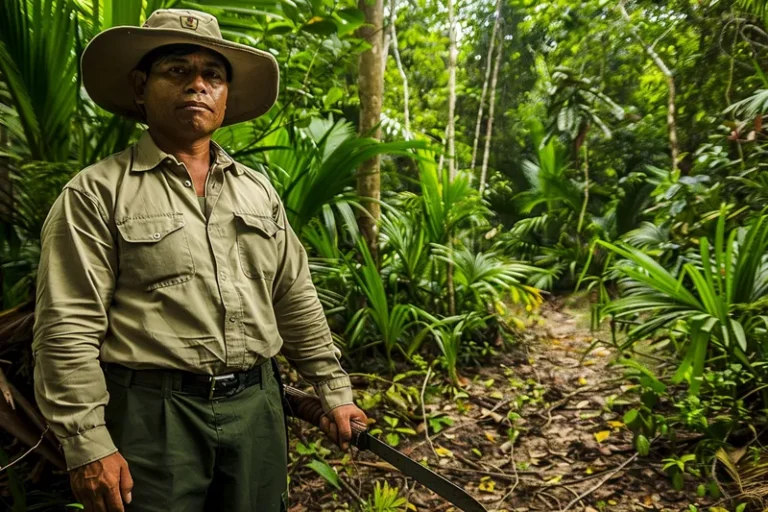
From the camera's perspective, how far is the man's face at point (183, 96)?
42.7 inches

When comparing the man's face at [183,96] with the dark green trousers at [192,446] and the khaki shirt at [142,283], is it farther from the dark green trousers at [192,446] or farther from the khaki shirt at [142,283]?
the dark green trousers at [192,446]

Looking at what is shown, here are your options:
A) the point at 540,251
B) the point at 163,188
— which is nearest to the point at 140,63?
the point at 163,188

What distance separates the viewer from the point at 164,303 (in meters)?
1.03

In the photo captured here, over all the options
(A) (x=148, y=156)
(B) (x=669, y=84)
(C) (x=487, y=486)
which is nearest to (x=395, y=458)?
(A) (x=148, y=156)

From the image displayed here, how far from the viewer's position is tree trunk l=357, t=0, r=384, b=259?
112 inches

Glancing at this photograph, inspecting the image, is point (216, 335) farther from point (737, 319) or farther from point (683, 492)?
point (737, 319)

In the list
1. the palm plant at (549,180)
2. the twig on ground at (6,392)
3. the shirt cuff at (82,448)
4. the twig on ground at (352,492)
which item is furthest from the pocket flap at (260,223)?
the palm plant at (549,180)

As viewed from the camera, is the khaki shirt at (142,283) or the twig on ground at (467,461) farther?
the twig on ground at (467,461)

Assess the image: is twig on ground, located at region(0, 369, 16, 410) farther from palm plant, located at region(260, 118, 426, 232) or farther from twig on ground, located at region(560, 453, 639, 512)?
twig on ground, located at region(560, 453, 639, 512)

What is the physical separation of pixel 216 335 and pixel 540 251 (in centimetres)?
481

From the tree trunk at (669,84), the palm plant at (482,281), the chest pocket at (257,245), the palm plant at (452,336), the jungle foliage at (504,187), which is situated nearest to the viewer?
the chest pocket at (257,245)

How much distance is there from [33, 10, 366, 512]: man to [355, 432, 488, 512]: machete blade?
0.26 m

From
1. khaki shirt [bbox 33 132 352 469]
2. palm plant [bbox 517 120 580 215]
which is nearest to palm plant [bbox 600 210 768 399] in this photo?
khaki shirt [bbox 33 132 352 469]

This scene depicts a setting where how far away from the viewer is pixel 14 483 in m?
1.27
